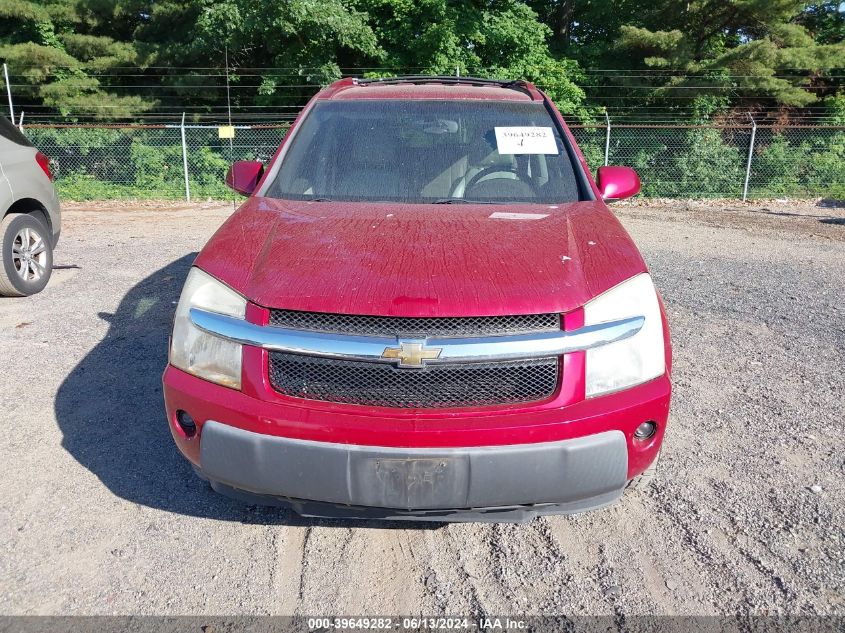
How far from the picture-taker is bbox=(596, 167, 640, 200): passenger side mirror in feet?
11.8

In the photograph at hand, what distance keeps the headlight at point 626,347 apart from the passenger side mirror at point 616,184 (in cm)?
122

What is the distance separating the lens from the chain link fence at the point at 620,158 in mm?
16281

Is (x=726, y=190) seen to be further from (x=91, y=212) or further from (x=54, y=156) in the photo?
(x=54, y=156)

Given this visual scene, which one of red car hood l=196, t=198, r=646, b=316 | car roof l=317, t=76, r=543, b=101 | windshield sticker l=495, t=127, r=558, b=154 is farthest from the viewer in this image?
car roof l=317, t=76, r=543, b=101

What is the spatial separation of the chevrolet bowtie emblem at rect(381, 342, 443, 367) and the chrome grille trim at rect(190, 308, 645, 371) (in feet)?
0.05

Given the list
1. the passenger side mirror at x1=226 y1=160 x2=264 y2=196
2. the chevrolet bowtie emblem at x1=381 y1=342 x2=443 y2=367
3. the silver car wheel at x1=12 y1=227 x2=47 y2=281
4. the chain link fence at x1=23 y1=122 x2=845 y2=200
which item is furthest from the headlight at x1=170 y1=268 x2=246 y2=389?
the chain link fence at x1=23 y1=122 x2=845 y2=200

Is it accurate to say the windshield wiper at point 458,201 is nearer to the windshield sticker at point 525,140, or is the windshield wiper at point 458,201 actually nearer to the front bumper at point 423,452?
the windshield sticker at point 525,140

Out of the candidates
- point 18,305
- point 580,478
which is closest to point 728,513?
point 580,478

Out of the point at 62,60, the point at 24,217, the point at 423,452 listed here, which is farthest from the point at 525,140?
the point at 62,60

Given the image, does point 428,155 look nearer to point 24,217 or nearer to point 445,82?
point 445,82

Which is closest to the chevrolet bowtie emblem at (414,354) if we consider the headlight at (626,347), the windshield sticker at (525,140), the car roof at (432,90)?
the headlight at (626,347)

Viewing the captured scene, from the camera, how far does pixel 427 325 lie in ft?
7.50

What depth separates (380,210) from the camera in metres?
3.11

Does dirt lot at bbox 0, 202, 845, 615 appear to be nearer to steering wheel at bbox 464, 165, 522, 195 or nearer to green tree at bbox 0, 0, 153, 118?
steering wheel at bbox 464, 165, 522, 195
